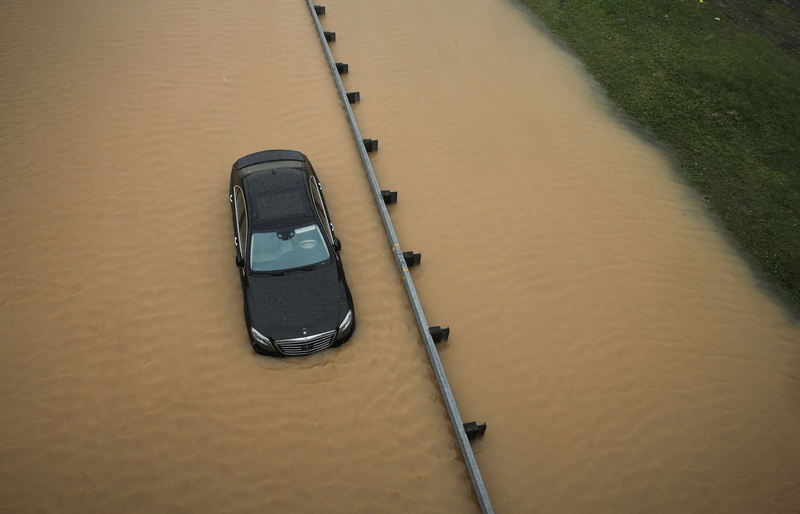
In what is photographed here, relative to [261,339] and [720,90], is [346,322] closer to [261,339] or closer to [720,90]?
[261,339]

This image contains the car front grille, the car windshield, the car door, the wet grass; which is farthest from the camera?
the wet grass

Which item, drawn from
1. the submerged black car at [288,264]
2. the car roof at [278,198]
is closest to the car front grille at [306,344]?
the submerged black car at [288,264]

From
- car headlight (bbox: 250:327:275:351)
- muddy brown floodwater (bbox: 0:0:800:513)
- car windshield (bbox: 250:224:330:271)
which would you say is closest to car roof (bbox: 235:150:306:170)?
muddy brown floodwater (bbox: 0:0:800:513)

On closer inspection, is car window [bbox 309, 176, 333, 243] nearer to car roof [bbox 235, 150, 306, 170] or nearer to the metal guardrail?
car roof [bbox 235, 150, 306, 170]

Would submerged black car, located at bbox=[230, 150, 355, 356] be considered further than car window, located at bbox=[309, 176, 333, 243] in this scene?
No

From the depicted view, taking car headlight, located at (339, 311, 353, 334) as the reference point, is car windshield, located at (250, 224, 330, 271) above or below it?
above

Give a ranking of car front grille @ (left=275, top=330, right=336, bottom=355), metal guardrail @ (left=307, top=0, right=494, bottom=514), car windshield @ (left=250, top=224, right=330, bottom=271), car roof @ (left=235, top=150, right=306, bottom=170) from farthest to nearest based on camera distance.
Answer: car roof @ (left=235, top=150, right=306, bottom=170), car windshield @ (left=250, top=224, right=330, bottom=271), car front grille @ (left=275, top=330, right=336, bottom=355), metal guardrail @ (left=307, top=0, right=494, bottom=514)

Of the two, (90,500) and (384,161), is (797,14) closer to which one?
(384,161)

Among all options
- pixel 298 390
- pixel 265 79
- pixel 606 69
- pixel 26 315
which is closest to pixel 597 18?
pixel 606 69
